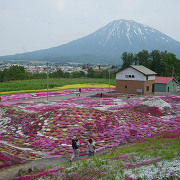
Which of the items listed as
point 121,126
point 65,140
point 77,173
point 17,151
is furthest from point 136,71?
point 77,173

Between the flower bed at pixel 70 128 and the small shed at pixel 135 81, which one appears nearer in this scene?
the flower bed at pixel 70 128

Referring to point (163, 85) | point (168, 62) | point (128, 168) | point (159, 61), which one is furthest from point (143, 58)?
point (128, 168)

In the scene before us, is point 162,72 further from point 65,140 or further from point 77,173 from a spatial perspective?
point 77,173

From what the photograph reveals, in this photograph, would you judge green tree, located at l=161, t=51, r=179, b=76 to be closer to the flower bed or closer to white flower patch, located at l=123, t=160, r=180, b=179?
the flower bed

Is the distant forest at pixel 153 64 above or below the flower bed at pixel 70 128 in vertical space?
above

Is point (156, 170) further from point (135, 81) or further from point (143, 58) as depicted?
point (143, 58)

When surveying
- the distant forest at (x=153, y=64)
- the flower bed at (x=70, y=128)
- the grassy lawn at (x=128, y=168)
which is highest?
the distant forest at (x=153, y=64)

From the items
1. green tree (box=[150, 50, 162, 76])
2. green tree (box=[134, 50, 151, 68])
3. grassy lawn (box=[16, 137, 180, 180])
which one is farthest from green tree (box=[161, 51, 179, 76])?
grassy lawn (box=[16, 137, 180, 180])

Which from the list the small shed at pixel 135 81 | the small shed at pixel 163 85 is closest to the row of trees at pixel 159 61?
the small shed at pixel 163 85

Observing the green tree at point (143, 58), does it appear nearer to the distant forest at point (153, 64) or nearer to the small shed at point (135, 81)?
the distant forest at point (153, 64)

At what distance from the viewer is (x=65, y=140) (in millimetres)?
20531

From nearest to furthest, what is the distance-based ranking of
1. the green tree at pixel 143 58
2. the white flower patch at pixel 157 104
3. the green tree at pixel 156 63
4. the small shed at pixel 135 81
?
the white flower patch at pixel 157 104, the small shed at pixel 135 81, the green tree at pixel 156 63, the green tree at pixel 143 58

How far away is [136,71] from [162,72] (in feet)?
177

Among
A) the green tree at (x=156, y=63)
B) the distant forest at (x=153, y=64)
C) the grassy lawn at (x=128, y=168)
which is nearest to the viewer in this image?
the grassy lawn at (x=128, y=168)
